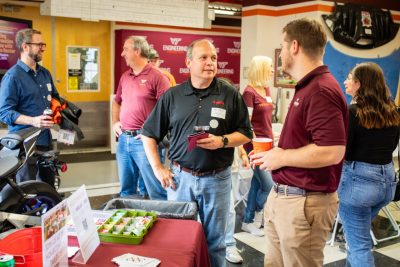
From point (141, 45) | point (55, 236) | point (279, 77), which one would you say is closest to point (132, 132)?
point (141, 45)

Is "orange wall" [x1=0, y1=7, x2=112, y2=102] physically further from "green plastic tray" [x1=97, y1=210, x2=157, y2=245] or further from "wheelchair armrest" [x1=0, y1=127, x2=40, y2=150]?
"green plastic tray" [x1=97, y1=210, x2=157, y2=245]

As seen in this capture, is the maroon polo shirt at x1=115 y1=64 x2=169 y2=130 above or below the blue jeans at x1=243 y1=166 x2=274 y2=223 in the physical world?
above

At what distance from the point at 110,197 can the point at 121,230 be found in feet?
10.9

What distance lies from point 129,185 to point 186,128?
4.66 ft

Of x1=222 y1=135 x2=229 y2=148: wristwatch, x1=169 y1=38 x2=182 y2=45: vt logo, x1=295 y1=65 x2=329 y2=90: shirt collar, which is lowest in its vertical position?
x1=222 y1=135 x2=229 y2=148: wristwatch

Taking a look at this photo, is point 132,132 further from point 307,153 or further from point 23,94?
point 307,153

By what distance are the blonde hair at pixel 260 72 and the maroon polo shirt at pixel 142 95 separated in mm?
737

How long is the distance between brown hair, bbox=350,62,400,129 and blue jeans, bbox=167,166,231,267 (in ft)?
2.92

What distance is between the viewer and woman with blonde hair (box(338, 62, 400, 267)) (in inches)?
99.7

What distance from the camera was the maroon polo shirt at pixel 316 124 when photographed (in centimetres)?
179

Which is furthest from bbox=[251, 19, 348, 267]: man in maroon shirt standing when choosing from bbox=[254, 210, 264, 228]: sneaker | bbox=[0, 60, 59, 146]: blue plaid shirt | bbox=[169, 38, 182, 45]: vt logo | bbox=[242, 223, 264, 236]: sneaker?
bbox=[169, 38, 182, 45]: vt logo

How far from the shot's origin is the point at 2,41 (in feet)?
19.6

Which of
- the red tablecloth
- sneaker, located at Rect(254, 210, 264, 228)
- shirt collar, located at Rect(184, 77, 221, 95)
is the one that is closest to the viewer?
the red tablecloth

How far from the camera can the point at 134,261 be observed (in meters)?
1.53
